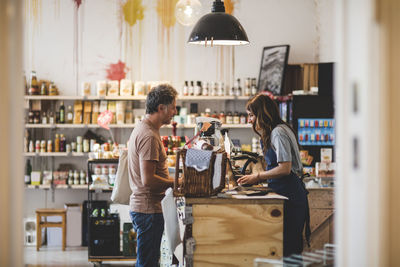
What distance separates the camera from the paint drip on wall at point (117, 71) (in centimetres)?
735

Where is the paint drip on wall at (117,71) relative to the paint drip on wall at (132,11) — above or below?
below

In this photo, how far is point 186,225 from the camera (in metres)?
2.96

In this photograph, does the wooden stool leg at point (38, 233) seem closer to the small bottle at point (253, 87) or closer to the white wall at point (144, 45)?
the white wall at point (144, 45)

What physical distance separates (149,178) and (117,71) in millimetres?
4297

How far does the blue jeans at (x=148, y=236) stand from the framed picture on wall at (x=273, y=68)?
3.71 m

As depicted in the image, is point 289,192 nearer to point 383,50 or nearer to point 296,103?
point 383,50

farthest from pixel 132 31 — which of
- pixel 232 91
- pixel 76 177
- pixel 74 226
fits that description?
pixel 74 226

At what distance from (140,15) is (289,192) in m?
4.53

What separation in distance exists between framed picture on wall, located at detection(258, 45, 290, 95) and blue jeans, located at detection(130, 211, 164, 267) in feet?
12.2

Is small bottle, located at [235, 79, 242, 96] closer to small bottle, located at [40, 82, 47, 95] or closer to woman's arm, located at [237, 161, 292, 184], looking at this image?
small bottle, located at [40, 82, 47, 95]

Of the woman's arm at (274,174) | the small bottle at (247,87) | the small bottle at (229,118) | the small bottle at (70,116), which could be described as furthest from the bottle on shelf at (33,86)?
the woman's arm at (274,174)

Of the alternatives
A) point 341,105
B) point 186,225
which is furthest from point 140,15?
point 341,105

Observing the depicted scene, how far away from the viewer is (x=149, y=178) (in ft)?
10.8

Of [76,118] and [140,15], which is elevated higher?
[140,15]
